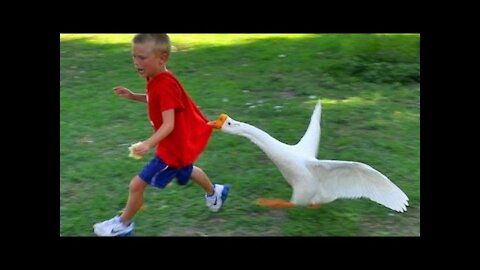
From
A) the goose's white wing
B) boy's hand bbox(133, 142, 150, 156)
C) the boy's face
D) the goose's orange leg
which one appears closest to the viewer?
boy's hand bbox(133, 142, 150, 156)

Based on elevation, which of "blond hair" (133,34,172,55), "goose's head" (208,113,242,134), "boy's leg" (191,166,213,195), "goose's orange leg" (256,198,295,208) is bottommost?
"goose's orange leg" (256,198,295,208)

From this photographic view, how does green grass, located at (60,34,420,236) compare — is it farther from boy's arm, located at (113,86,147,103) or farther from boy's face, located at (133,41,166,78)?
boy's face, located at (133,41,166,78)

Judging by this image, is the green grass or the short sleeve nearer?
the short sleeve

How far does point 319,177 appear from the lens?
3.56 m

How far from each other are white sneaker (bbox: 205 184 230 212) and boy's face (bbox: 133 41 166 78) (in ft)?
2.55

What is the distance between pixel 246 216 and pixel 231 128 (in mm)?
494

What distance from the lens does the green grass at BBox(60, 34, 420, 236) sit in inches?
141

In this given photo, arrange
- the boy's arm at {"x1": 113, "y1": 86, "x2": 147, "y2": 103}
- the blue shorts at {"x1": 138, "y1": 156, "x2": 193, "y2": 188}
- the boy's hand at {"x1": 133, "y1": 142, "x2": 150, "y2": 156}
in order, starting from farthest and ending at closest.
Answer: the boy's arm at {"x1": 113, "y1": 86, "x2": 147, "y2": 103}, the blue shorts at {"x1": 138, "y1": 156, "x2": 193, "y2": 188}, the boy's hand at {"x1": 133, "y1": 142, "x2": 150, "y2": 156}

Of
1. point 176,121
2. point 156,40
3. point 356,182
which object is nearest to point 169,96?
point 176,121

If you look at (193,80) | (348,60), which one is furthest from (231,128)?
(348,60)

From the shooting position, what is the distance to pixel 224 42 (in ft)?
23.2

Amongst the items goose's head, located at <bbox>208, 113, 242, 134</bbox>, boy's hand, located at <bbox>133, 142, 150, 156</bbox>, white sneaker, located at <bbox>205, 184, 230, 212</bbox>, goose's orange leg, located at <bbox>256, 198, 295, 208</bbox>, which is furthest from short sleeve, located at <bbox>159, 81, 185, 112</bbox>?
goose's orange leg, located at <bbox>256, 198, 295, 208</bbox>

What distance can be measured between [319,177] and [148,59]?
113 centimetres

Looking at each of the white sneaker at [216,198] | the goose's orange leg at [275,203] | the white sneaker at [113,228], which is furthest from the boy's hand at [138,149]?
the goose's orange leg at [275,203]
